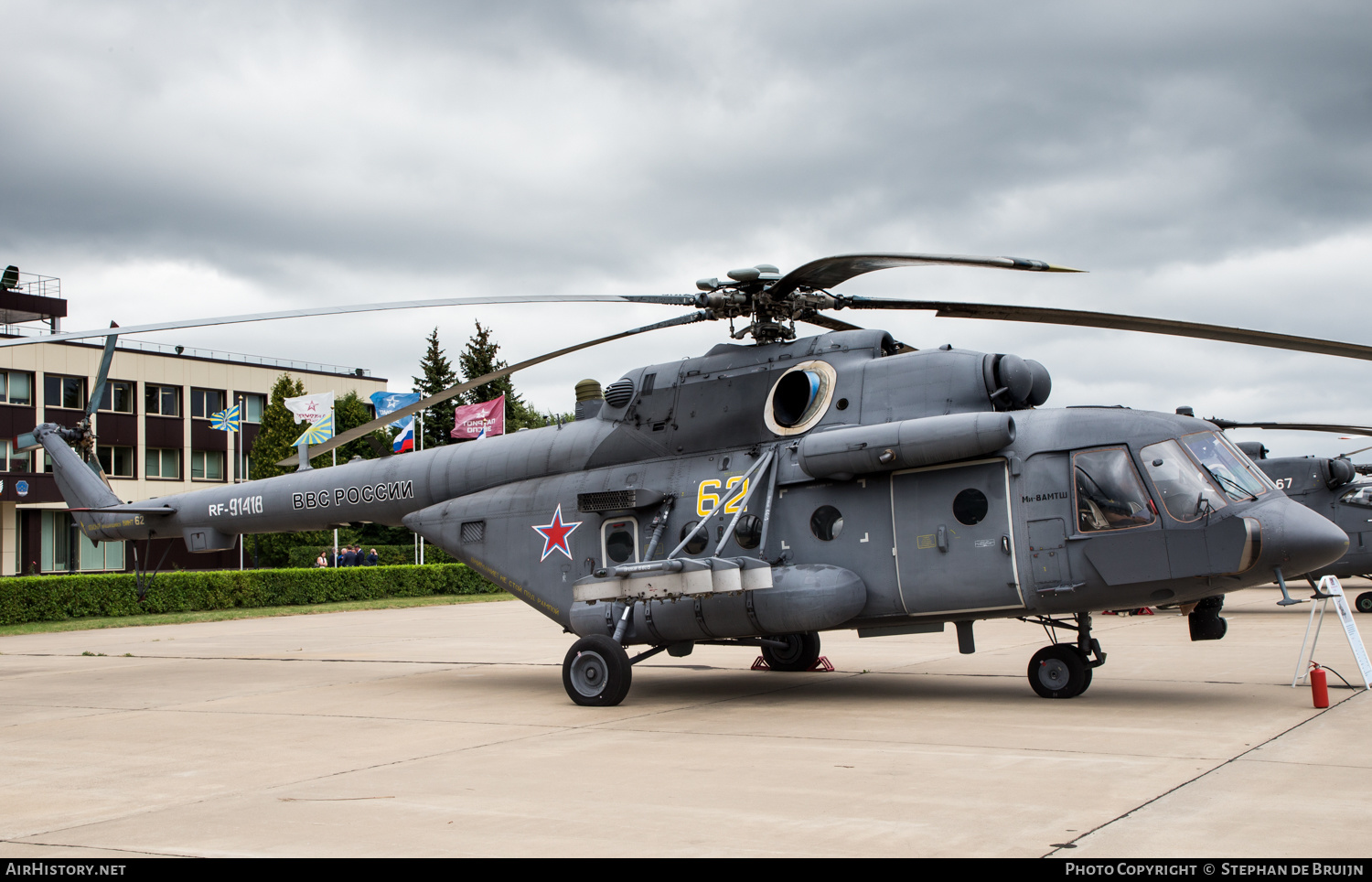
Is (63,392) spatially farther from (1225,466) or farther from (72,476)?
(1225,466)

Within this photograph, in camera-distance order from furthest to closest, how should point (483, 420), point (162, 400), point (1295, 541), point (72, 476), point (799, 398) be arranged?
1. point (162, 400)
2. point (483, 420)
3. point (72, 476)
4. point (799, 398)
5. point (1295, 541)

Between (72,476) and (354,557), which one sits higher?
(72,476)

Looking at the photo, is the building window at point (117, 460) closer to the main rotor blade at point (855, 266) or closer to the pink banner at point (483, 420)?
the pink banner at point (483, 420)

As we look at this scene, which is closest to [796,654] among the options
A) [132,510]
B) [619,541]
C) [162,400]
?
[619,541]

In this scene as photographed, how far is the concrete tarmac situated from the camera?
576cm

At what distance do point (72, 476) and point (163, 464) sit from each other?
39438 millimetres

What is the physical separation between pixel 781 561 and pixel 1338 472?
1688 centimetres

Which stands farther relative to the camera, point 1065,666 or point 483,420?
point 483,420

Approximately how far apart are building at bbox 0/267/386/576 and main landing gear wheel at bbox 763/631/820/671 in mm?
39168

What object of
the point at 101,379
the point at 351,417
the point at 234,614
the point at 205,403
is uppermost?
the point at 205,403

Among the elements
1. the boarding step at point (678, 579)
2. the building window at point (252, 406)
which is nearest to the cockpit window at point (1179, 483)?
the boarding step at point (678, 579)

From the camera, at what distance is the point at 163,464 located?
54.3 m

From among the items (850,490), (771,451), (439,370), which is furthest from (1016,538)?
(439,370)

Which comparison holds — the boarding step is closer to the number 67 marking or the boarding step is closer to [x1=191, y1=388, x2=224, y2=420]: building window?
the number 67 marking
